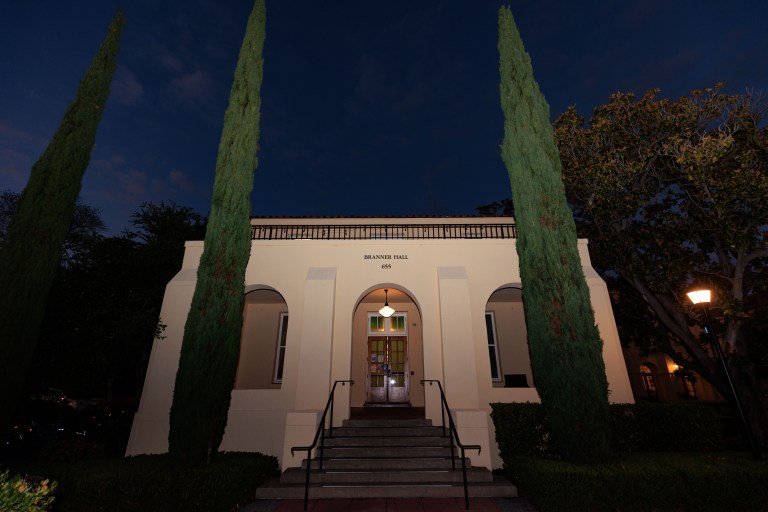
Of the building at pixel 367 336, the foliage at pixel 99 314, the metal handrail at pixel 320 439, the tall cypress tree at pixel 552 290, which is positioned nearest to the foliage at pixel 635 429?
the building at pixel 367 336

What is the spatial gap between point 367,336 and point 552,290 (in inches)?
281

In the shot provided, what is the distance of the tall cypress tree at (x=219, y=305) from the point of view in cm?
579

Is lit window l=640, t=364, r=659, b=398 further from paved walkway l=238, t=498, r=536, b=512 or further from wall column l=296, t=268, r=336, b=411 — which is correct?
wall column l=296, t=268, r=336, b=411

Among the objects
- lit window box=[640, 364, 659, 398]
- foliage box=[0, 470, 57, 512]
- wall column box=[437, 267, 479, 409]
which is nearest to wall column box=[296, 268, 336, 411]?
wall column box=[437, 267, 479, 409]

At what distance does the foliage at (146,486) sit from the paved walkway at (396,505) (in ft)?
1.88

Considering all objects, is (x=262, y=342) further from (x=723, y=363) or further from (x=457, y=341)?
(x=723, y=363)

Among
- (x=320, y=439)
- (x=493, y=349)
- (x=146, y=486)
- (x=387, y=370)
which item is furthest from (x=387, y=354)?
(x=146, y=486)

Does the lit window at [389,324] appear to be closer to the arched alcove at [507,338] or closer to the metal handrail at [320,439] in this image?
the arched alcove at [507,338]

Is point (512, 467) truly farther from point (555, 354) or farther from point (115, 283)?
point (115, 283)

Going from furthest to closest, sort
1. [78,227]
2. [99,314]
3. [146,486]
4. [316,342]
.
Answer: [78,227], [316,342], [99,314], [146,486]

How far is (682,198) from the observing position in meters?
11.0

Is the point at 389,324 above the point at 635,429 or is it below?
above

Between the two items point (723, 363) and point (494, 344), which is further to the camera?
point (494, 344)

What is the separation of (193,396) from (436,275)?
20.2 feet
